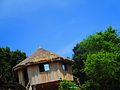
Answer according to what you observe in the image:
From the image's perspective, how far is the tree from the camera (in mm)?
42175

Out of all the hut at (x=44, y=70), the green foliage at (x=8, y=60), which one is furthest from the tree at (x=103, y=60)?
the green foliage at (x=8, y=60)

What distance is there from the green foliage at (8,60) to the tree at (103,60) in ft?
39.0

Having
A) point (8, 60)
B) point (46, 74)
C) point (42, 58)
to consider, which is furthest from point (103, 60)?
point (8, 60)

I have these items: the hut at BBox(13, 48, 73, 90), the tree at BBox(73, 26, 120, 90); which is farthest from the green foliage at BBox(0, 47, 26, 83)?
the tree at BBox(73, 26, 120, 90)

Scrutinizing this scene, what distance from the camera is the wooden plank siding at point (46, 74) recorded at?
4375cm

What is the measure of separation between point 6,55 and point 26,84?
9.52 meters

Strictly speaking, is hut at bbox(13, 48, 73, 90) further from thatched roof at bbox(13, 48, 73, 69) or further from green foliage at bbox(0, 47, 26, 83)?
green foliage at bbox(0, 47, 26, 83)

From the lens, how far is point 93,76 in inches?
1726

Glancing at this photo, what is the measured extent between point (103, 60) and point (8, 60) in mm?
18271

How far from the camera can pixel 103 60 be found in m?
42.1

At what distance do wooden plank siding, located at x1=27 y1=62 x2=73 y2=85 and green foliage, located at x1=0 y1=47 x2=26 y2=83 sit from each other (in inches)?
→ 329

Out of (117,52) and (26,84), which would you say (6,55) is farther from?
(117,52)

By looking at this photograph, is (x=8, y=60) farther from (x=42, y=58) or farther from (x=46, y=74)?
(x=46, y=74)

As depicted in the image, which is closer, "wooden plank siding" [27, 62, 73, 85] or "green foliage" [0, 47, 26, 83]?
"wooden plank siding" [27, 62, 73, 85]
